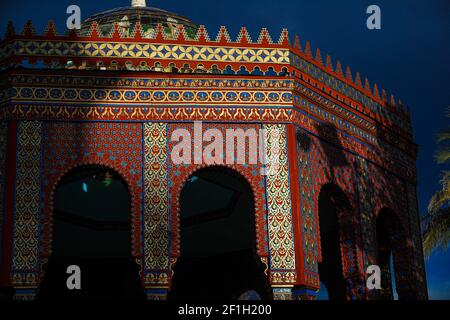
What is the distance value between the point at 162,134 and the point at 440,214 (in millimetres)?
4202

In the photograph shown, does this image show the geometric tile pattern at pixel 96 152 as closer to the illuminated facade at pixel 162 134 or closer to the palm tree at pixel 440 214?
the illuminated facade at pixel 162 134

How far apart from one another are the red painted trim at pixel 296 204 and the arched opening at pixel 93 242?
4276 millimetres

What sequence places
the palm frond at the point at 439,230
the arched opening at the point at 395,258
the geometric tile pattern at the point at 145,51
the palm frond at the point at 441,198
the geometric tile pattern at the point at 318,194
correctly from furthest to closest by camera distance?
the arched opening at the point at 395,258 < the palm frond at the point at 439,230 < the palm frond at the point at 441,198 < the geometric tile pattern at the point at 145,51 < the geometric tile pattern at the point at 318,194

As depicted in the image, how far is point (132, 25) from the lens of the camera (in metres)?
14.8

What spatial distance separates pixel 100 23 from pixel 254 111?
161 inches

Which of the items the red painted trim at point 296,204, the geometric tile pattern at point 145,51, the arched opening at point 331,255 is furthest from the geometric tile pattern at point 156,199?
the arched opening at point 331,255

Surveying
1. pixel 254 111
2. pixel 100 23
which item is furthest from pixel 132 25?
pixel 254 111

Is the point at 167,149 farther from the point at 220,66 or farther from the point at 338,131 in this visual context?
the point at 338,131

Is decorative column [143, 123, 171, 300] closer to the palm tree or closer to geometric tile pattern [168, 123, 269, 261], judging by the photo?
geometric tile pattern [168, 123, 269, 261]

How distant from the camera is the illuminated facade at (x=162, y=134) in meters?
11.6
